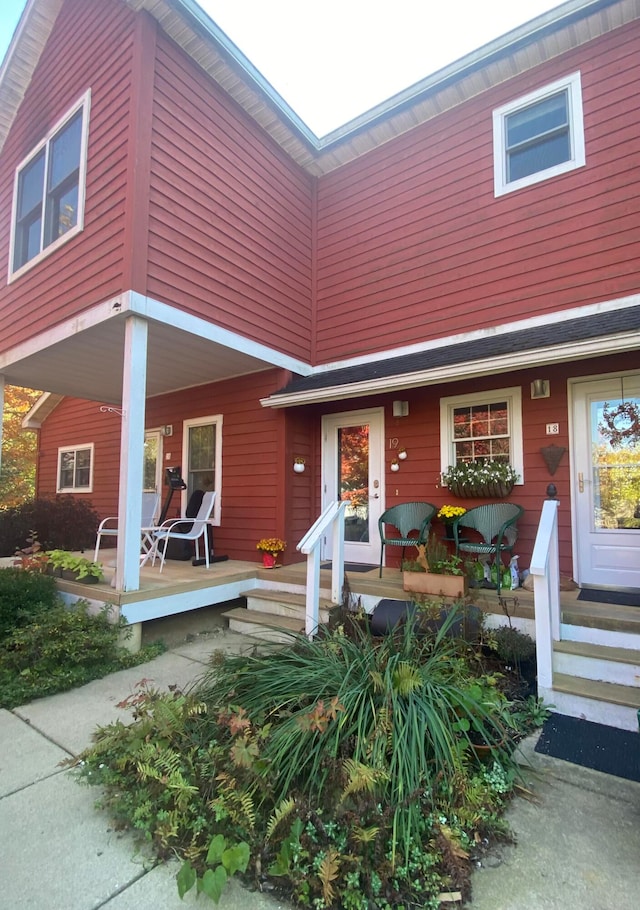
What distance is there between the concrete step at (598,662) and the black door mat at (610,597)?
1.96 feet

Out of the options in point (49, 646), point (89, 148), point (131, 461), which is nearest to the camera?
point (49, 646)

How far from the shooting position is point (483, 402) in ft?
15.8

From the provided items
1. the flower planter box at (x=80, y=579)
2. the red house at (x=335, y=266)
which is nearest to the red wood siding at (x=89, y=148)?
the red house at (x=335, y=266)

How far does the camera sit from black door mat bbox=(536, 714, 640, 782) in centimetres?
223

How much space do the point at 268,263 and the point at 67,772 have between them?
17.3 ft

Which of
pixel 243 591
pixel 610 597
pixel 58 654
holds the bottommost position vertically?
pixel 58 654

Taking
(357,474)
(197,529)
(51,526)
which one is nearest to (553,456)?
(357,474)

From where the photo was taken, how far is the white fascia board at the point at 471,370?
3518 millimetres

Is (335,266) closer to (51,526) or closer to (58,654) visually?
(58,654)

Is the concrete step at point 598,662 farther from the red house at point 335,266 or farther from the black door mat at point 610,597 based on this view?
the red house at point 335,266

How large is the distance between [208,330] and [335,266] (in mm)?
2373

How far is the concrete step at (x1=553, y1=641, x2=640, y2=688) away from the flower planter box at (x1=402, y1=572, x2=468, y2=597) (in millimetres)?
799

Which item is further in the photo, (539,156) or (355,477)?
(355,477)

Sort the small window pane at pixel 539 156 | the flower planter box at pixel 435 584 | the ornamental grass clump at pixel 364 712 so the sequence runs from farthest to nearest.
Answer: the small window pane at pixel 539 156 < the flower planter box at pixel 435 584 < the ornamental grass clump at pixel 364 712
